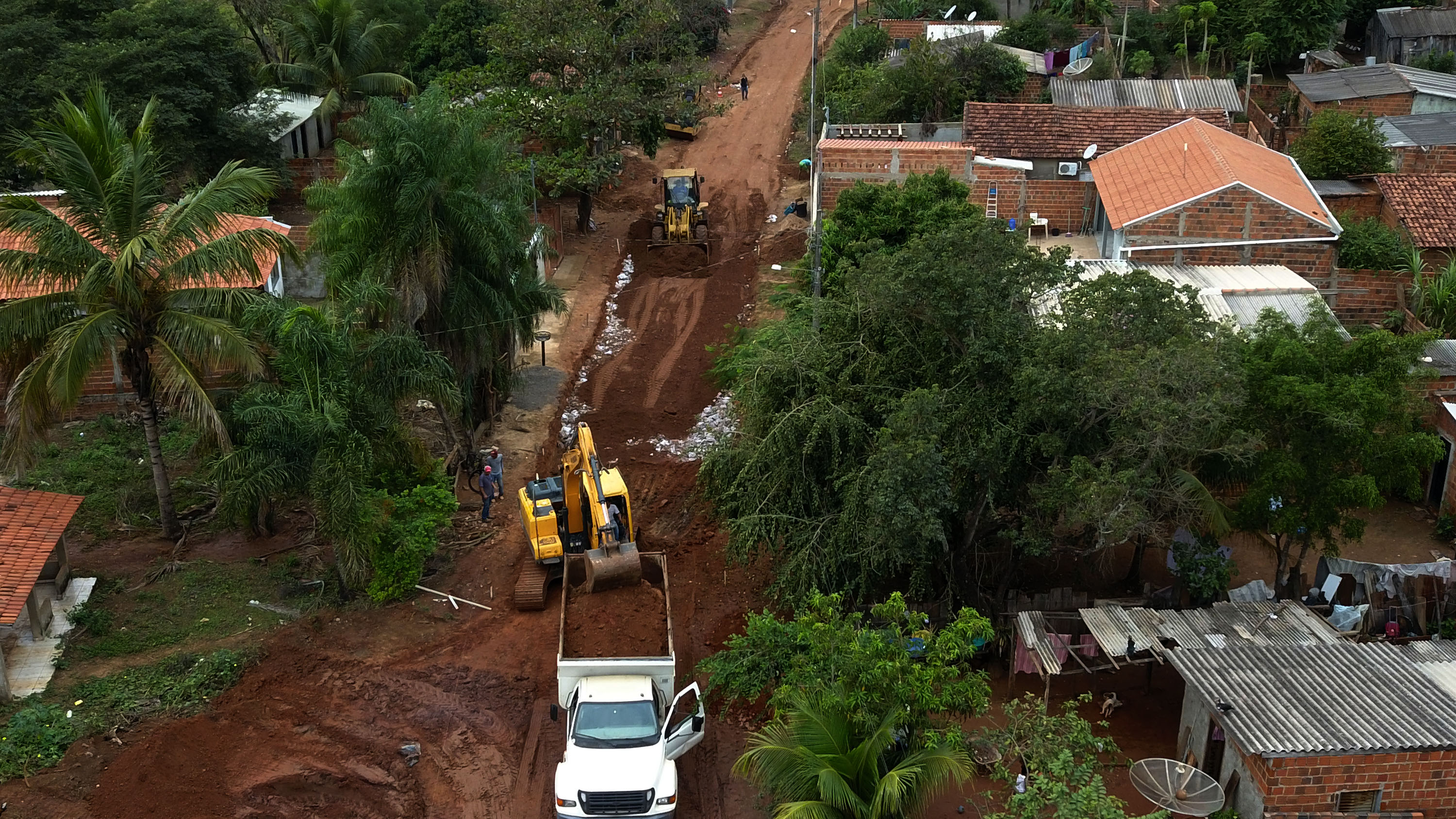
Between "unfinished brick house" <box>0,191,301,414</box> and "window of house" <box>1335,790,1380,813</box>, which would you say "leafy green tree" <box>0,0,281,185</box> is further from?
"window of house" <box>1335,790,1380,813</box>

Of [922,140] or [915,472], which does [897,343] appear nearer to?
[915,472]

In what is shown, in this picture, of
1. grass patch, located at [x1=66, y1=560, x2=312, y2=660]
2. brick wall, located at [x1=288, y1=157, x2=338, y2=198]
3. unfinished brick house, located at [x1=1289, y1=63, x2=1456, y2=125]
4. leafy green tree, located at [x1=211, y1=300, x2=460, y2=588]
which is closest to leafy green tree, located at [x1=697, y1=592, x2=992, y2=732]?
leafy green tree, located at [x1=211, y1=300, x2=460, y2=588]

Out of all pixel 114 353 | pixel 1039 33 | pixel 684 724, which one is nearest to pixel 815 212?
pixel 1039 33

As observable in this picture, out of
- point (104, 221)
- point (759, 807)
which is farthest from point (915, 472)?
point (104, 221)

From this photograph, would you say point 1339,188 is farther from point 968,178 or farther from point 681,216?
point 681,216

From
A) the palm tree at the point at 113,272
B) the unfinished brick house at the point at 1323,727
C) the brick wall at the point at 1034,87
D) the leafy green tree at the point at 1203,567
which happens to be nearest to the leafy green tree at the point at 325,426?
the palm tree at the point at 113,272

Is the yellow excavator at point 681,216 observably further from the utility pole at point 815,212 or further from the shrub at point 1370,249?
the shrub at point 1370,249
